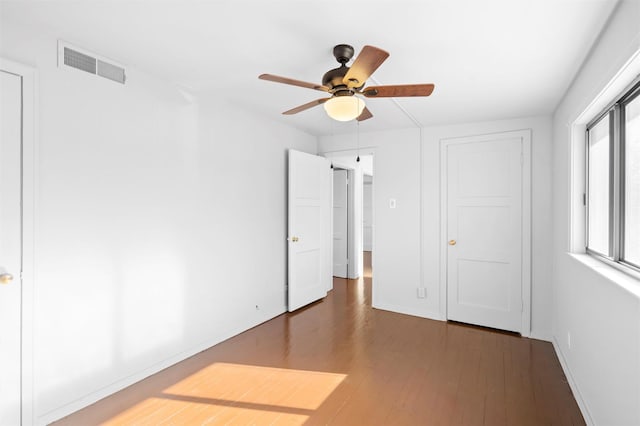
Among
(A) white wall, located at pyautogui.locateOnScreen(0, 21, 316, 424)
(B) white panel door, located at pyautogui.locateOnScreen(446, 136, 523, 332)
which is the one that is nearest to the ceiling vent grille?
(A) white wall, located at pyautogui.locateOnScreen(0, 21, 316, 424)

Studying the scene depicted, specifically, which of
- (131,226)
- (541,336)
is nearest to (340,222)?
(541,336)

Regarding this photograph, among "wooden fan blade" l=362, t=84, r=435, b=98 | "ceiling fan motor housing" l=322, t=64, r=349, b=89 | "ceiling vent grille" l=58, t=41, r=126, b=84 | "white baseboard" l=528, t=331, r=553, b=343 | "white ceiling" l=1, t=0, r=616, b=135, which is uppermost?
"white ceiling" l=1, t=0, r=616, b=135

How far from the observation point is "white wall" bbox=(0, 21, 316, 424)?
207cm

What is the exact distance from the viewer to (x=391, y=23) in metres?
1.87

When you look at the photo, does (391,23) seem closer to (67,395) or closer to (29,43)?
(29,43)

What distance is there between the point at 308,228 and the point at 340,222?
1.95 m

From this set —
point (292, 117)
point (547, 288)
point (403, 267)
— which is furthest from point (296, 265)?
point (547, 288)

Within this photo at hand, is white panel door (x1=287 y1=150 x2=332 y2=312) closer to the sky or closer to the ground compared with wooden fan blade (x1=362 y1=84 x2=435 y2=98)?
closer to the ground

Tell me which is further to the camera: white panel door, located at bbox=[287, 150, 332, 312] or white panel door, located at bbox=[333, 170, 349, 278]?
white panel door, located at bbox=[333, 170, 349, 278]

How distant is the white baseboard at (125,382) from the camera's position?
2.08 metres

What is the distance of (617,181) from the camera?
196cm

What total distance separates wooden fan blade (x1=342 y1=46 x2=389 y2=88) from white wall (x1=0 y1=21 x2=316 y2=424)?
5.57ft

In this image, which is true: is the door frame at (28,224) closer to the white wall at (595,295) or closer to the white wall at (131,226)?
the white wall at (131,226)

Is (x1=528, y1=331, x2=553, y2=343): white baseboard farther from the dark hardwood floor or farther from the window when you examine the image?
the window
